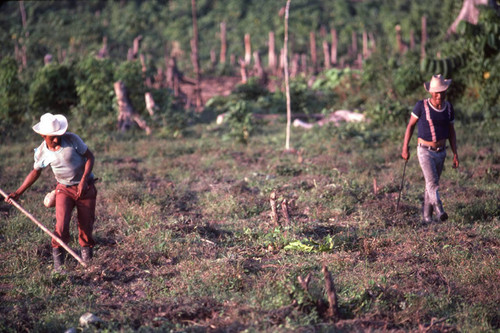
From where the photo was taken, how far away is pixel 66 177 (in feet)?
17.1

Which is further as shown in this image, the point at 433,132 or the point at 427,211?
the point at 427,211

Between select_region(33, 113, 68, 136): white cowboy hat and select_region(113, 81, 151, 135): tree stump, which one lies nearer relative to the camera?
select_region(33, 113, 68, 136): white cowboy hat

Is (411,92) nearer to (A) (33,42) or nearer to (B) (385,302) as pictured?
(B) (385,302)

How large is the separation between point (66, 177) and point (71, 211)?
362 mm

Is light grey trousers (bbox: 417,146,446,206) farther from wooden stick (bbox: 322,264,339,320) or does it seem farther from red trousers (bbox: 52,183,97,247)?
red trousers (bbox: 52,183,97,247)

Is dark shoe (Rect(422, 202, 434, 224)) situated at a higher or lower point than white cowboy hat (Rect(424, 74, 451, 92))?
lower

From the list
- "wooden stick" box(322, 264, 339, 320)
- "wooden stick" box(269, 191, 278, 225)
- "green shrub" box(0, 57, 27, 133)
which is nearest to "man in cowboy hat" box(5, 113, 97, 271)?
"wooden stick" box(269, 191, 278, 225)

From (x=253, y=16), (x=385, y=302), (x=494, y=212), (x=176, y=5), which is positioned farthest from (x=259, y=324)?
(x=176, y=5)

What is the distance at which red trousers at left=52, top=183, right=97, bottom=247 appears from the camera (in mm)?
5207

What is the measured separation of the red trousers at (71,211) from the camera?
5207 millimetres

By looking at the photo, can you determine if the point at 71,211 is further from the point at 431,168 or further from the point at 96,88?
the point at 96,88

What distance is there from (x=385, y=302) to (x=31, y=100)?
1246cm

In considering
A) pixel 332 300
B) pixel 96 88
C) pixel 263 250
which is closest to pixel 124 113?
pixel 96 88

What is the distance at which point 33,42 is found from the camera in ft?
88.3
